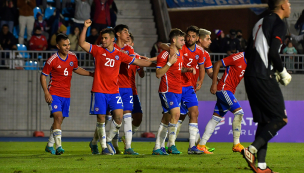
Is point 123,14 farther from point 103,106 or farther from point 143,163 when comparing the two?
point 143,163

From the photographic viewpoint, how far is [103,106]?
8.68m

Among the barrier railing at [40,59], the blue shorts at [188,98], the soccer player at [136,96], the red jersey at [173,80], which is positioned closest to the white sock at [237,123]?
the blue shorts at [188,98]

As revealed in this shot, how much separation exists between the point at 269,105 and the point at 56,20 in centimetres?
1448

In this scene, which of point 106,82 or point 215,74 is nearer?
point 106,82

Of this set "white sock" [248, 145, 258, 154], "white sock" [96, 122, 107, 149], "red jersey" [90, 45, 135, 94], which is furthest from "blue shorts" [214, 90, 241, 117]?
"white sock" [248, 145, 258, 154]

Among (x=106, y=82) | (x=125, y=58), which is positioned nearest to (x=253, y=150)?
(x=106, y=82)

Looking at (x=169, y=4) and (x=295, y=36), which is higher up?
(x=169, y=4)

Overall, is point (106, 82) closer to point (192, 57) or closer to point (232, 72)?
point (192, 57)

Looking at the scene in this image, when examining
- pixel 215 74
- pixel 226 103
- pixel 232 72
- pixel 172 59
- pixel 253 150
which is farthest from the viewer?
pixel 232 72

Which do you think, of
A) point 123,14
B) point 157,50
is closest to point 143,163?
point 157,50

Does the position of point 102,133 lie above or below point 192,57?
below

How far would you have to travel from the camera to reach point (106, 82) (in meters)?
8.71

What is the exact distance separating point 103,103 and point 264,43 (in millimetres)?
3755

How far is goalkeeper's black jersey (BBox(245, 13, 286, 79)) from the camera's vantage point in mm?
5695
